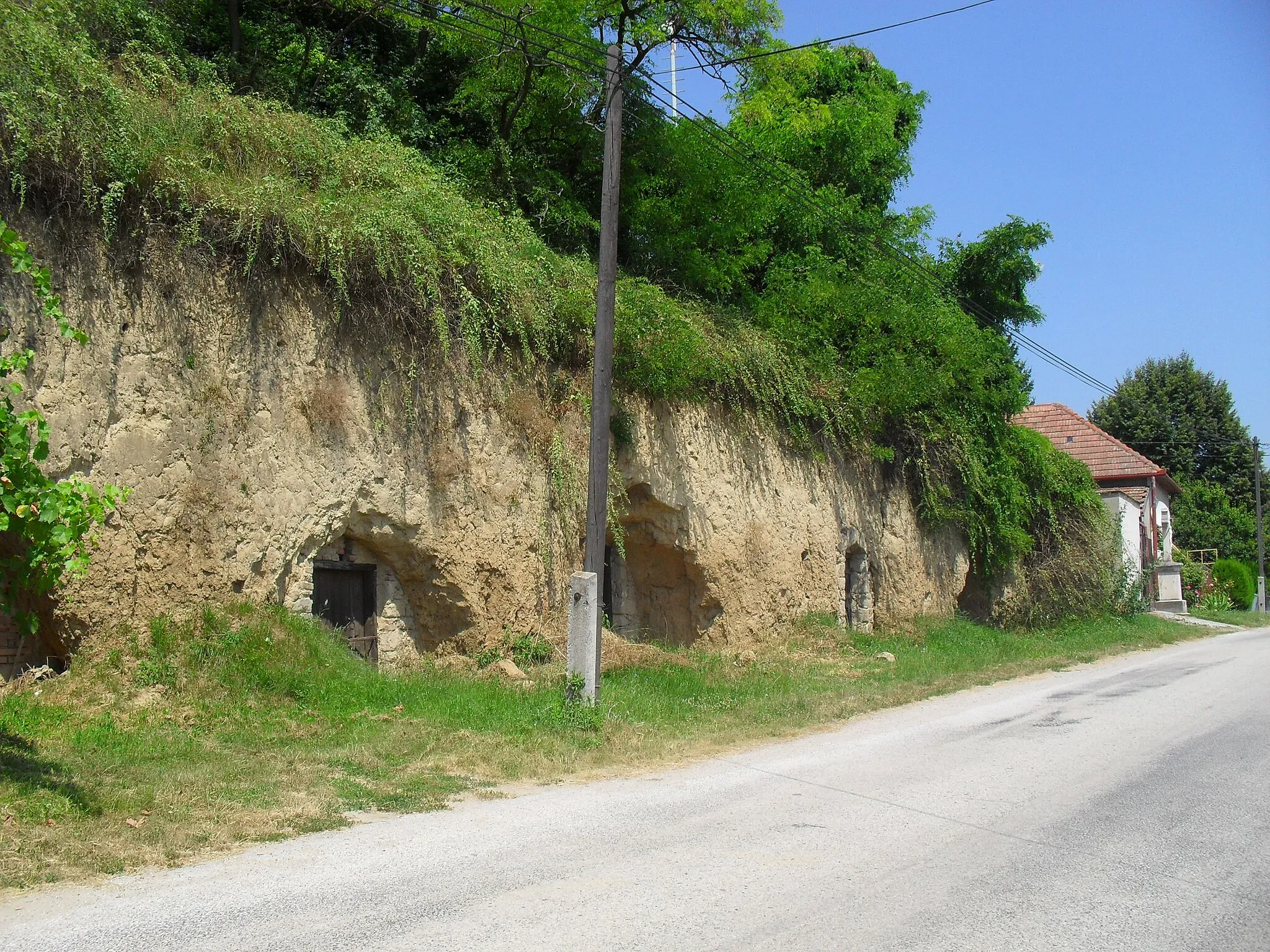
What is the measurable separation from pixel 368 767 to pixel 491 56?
39.1ft

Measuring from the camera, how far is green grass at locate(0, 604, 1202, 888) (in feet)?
21.7

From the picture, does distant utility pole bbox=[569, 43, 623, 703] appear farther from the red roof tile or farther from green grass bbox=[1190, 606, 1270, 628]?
the red roof tile

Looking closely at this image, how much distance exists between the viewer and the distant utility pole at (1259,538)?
41.7m

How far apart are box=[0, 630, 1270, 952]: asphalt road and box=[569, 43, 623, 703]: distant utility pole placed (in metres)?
1.85

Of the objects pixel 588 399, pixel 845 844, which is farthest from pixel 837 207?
pixel 845 844

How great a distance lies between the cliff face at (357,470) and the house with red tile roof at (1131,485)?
22360 millimetres

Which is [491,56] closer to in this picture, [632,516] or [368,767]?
[632,516]

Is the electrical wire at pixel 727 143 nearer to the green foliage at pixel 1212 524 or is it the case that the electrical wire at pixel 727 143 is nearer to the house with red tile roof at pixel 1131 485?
the house with red tile roof at pixel 1131 485

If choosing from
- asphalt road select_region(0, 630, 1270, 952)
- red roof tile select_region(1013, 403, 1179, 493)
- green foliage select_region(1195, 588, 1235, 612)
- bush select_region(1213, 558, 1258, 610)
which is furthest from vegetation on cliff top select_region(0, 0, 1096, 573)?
bush select_region(1213, 558, 1258, 610)

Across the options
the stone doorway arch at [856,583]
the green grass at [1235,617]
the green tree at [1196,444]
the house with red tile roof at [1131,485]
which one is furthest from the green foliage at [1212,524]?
the stone doorway arch at [856,583]

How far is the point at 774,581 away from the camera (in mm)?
17000

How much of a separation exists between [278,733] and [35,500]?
11.3 feet

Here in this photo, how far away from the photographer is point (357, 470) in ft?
38.1

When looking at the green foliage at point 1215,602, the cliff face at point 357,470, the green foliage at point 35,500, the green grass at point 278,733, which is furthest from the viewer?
the green foliage at point 1215,602
